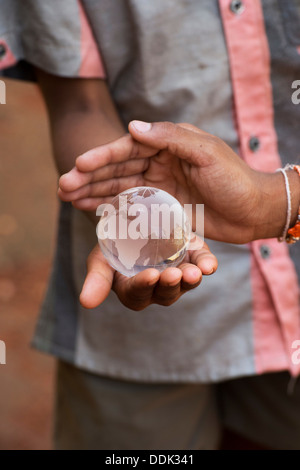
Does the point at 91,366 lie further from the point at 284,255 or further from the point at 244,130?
the point at 244,130

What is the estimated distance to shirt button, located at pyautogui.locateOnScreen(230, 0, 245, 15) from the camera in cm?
126

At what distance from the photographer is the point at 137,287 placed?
3.10 ft

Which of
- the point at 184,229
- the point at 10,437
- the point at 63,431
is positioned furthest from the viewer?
the point at 10,437

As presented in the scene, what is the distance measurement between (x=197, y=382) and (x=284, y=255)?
0.41 metres

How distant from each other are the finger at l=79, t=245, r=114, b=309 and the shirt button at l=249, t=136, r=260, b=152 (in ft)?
1.61

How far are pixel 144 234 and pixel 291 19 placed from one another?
64 centimetres

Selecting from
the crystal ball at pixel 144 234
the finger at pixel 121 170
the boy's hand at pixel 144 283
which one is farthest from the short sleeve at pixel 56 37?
the boy's hand at pixel 144 283

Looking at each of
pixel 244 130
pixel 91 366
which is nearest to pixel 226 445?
pixel 91 366

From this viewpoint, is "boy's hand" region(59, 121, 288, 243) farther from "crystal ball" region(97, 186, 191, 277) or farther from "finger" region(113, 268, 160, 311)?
"finger" region(113, 268, 160, 311)

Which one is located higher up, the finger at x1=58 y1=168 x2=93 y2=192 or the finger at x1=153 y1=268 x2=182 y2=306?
the finger at x1=58 y1=168 x2=93 y2=192

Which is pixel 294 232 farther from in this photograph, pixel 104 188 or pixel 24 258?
pixel 24 258

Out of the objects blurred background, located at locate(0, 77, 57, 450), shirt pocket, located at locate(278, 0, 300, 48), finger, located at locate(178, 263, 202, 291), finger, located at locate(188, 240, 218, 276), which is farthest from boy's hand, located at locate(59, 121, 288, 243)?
blurred background, located at locate(0, 77, 57, 450)

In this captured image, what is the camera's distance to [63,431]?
165 cm

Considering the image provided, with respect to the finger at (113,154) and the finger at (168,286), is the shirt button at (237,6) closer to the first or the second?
the finger at (113,154)
